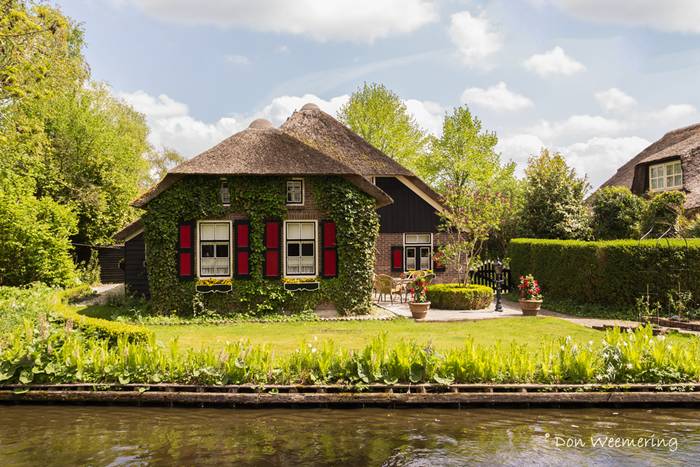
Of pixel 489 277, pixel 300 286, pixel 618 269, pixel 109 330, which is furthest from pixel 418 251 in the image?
pixel 109 330

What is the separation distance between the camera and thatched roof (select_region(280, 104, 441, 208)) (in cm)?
2472

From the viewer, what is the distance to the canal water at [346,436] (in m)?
7.26

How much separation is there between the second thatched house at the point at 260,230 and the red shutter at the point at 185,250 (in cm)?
3

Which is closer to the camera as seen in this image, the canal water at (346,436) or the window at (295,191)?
the canal water at (346,436)

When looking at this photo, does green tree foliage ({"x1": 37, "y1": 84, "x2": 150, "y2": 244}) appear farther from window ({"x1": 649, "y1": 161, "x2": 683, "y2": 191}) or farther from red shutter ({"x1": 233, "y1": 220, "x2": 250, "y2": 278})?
window ({"x1": 649, "y1": 161, "x2": 683, "y2": 191})

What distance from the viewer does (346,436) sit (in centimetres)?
804

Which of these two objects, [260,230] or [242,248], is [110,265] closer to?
[242,248]

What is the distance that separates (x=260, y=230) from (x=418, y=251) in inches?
379

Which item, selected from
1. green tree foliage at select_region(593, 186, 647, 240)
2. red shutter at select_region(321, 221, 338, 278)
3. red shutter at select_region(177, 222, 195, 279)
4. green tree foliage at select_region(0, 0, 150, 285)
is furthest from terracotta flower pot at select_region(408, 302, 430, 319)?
green tree foliage at select_region(0, 0, 150, 285)

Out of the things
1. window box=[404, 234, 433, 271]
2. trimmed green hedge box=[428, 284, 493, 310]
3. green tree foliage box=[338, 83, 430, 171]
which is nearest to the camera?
trimmed green hedge box=[428, 284, 493, 310]

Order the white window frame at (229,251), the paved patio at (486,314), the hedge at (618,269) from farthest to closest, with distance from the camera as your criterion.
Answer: the white window frame at (229,251), the hedge at (618,269), the paved patio at (486,314)

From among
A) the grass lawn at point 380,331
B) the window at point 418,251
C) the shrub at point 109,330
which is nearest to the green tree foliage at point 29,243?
the grass lawn at point 380,331

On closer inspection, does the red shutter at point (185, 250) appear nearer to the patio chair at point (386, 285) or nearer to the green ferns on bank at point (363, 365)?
the patio chair at point (386, 285)

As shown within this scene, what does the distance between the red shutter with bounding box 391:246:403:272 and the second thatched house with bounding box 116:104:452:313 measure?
7.26 m
